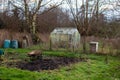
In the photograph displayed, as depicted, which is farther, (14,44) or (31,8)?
(31,8)

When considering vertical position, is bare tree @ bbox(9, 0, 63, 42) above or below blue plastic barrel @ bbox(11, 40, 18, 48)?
above

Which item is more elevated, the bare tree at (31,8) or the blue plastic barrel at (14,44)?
the bare tree at (31,8)

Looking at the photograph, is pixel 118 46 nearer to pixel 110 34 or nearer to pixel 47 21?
pixel 110 34

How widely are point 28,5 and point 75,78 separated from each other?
20378mm

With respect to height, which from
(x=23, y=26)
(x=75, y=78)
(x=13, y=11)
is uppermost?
(x=13, y=11)

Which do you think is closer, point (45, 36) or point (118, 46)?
point (118, 46)

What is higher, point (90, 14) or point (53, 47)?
point (90, 14)

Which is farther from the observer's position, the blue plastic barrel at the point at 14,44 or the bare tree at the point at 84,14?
the bare tree at the point at 84,14

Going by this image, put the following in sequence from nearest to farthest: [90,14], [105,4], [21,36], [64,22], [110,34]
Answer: [21,36]
[110,34]
[105,4]
[90,14]
[64,22]

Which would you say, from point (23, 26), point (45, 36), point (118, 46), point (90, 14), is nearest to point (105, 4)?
point (90, 14)

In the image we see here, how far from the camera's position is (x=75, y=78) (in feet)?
29.5

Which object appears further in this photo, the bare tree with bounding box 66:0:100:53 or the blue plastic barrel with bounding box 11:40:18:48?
the bare tree with bounding box 66:0:100:53

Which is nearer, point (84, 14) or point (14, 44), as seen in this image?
point (14, 44)

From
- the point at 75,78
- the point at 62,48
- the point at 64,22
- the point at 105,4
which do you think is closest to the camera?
the point at 75,78
